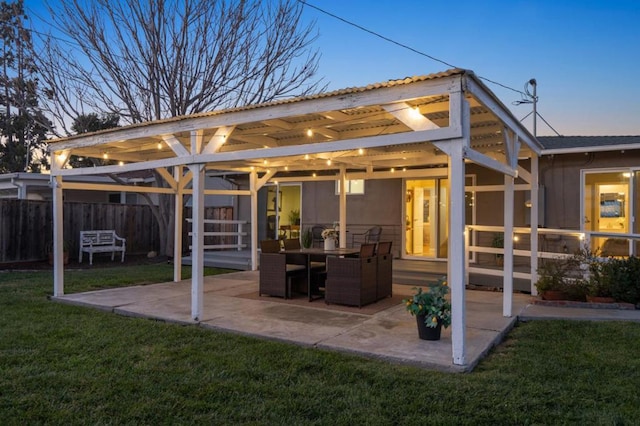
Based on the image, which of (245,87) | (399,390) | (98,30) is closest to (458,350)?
(399,390)

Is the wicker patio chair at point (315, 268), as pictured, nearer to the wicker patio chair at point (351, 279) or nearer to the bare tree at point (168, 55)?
the wicker patio chair at point (351, 279)

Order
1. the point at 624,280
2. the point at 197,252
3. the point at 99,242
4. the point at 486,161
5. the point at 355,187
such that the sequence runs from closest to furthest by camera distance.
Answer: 1. the point at 486,161
2. the point at 197,252
3. the point at 624,280
4. the point at 355,187
5. the point at 99,242

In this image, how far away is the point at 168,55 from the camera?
11.8 m

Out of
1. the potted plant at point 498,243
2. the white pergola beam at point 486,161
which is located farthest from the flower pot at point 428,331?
the potted plant at point 498,243

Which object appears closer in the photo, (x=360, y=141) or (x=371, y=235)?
(x=360, y=141)

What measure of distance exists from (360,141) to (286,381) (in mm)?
2288

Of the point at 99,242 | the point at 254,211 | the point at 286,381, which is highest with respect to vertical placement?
the point at 254,211

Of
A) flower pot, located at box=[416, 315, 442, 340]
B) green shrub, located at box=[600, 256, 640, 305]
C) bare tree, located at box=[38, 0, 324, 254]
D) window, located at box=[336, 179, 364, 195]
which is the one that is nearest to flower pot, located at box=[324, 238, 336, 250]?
flower pot, located at box=[416, 315, 442, 340]

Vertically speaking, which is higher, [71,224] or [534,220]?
[534,220]

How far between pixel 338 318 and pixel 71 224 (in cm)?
979

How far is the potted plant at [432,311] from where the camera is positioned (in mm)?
4613

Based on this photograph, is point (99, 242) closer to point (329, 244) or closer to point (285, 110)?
point (329, 244)

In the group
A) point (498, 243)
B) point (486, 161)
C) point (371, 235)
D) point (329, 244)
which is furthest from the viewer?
point (371, 235)

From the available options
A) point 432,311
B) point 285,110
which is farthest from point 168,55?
point 432,311
